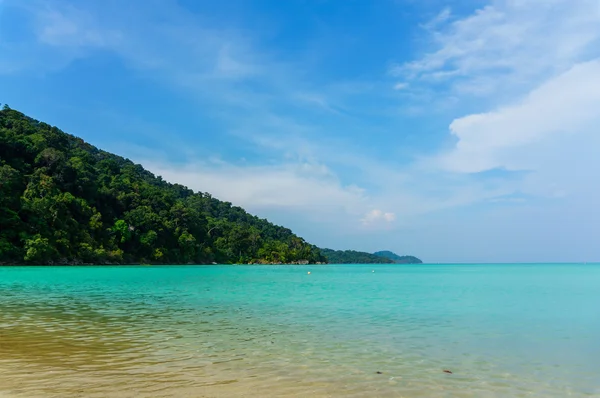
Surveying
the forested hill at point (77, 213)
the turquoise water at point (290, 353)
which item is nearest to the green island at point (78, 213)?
the forested hill at point (77, 213)

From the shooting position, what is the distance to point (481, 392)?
792 centimetres

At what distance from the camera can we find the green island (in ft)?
252

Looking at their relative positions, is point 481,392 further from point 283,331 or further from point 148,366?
point 283,331

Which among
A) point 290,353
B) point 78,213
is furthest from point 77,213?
point 290,353

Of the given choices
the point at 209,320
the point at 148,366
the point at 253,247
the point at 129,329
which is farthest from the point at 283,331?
the point at 253,247

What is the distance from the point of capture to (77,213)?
308ft

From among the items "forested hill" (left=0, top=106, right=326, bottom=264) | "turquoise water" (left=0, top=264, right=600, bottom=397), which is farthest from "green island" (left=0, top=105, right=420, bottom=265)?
"turquoise water" (left=0, top=264, right=600, bottom=397)

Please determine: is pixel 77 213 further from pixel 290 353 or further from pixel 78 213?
pixel 290 353

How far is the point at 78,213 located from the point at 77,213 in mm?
265

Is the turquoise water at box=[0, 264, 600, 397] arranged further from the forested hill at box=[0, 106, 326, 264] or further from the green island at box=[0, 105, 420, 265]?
the green island at box=[0, 105, 420, 265]

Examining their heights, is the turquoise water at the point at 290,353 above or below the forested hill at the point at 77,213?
below

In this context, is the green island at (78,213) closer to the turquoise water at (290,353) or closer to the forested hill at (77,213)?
the forested hill at (77,213)

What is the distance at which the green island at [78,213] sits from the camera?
76819 mm

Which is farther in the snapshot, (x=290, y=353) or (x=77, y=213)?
(x=77, y=213)
